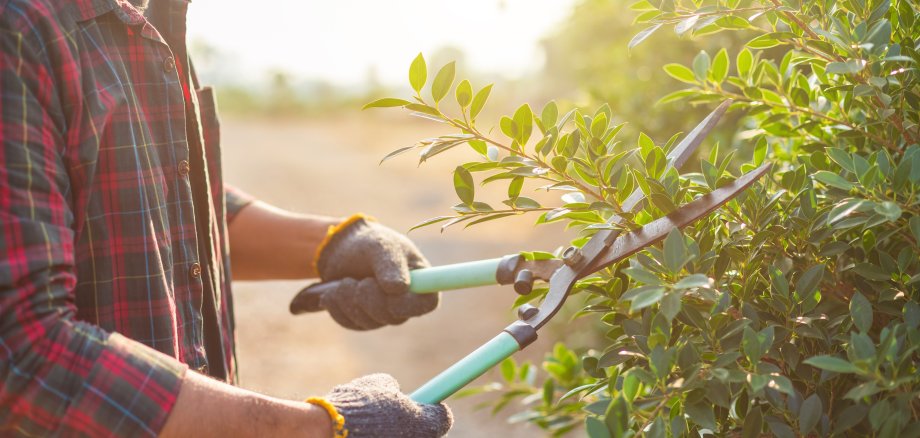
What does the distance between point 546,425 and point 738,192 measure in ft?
3.25

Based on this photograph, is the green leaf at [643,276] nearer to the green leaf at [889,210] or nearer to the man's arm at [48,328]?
the green leaf at [889,210]

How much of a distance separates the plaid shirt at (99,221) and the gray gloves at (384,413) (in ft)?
0.97

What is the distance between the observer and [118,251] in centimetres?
144

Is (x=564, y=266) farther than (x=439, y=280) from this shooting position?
No

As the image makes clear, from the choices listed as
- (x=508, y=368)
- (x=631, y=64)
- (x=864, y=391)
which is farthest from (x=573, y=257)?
(x=631, y=64)

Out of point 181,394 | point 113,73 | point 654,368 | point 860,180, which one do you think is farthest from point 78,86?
point 860,180

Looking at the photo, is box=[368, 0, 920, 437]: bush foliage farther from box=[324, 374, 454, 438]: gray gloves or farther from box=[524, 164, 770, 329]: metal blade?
box=[324, 374, 454, 438]: gray gloves

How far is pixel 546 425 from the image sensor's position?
2.09 meters

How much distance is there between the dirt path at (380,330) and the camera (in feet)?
18.5

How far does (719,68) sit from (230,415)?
3.33 feet

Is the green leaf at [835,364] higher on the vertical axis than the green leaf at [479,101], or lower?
lower

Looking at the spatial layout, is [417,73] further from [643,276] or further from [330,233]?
[330,233]

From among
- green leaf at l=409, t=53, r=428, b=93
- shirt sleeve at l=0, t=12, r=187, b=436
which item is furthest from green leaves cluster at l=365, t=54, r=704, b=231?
shirt sleeve at l=0, t=12, r=187, b=436

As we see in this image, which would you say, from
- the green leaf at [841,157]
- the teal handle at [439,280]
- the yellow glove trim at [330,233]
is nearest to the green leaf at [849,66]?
the green leaf at [841,157]
